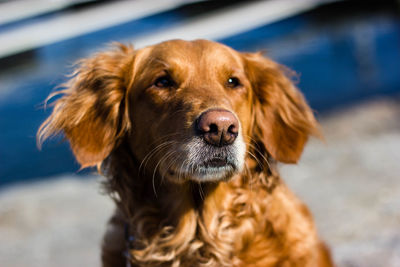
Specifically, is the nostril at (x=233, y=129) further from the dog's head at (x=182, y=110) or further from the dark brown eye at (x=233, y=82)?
the dark brown eye at (x=233, y=82)

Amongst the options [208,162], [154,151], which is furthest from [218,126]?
[154,151]

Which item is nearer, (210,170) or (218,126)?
(218,126)

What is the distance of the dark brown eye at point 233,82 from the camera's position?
290 centimetres

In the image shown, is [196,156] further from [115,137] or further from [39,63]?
[39,63]

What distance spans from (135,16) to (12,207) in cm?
1364

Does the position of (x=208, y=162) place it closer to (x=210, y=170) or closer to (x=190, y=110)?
(x=210, y=170)

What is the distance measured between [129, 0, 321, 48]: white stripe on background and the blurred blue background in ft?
0.57

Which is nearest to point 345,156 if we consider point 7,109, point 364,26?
point 7,109

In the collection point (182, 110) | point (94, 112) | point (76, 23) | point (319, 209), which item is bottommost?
point (76, 23)

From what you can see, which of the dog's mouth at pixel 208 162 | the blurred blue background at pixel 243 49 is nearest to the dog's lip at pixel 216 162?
the dog's mouth at pixel 208 162

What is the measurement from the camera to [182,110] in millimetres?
2543

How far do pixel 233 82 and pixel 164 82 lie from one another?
457mm

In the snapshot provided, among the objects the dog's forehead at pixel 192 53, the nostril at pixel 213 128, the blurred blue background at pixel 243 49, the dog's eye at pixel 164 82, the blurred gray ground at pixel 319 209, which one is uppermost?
the dog's forehead at pixel 192 53

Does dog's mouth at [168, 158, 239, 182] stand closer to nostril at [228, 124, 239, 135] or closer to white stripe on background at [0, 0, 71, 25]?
nostril at [228, 124, 239, 135]
